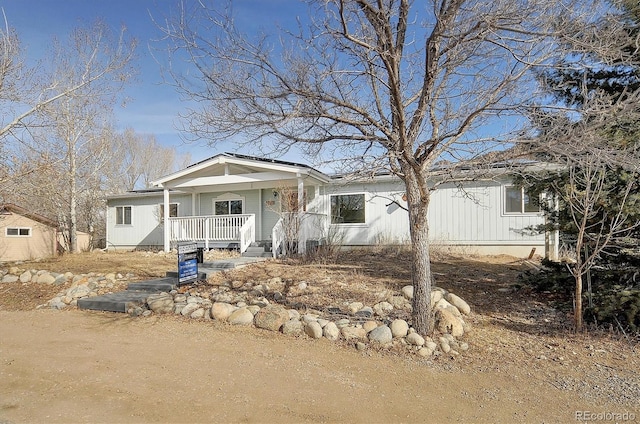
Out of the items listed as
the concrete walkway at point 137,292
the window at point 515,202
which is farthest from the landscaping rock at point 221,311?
the window at point 515,202

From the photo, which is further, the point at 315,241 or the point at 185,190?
the point at 185,190

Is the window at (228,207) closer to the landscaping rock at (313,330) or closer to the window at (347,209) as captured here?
the window at (347,209)

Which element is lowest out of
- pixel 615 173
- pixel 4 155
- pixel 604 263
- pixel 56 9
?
pixel 604 263

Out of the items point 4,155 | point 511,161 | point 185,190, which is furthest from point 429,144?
point 185,190

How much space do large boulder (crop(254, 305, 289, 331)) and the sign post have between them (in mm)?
2550

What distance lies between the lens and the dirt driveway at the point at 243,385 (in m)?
3.16

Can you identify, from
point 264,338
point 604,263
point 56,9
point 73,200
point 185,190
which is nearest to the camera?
point 264,338

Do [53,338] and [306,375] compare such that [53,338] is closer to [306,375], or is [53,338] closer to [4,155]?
[306,375]

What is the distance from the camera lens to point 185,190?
1535 centimetres

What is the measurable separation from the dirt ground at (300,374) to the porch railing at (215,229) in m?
6.00

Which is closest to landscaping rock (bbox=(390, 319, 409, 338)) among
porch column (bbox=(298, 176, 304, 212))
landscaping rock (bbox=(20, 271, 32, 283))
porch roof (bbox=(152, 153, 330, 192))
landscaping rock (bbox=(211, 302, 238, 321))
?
landscaping rock (bbox=(211, 302, 238, 321))

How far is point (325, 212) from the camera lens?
14.2m

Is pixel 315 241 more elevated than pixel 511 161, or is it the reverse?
pixel 511 161

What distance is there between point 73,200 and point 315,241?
35.9 feet
